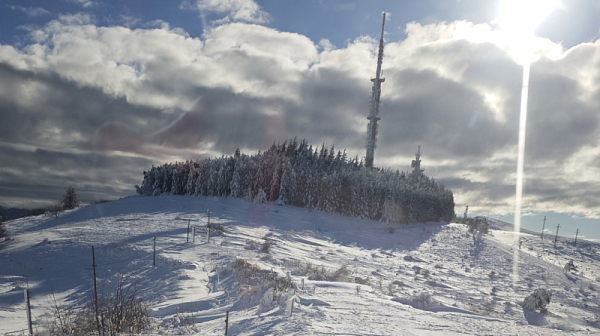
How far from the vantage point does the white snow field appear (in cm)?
1080

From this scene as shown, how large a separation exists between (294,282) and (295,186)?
54.9 meters

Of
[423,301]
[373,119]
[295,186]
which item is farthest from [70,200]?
[373,119]

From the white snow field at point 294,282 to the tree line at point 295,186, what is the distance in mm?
24903

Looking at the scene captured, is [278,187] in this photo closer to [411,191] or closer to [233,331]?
[411,191]

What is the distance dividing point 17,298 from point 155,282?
5579 millimetres

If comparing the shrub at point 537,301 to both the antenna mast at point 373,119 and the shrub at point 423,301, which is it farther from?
the antenna mast at point 373,119

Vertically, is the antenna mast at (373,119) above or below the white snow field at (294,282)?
above

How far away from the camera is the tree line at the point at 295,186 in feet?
229

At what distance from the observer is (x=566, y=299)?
2372cm

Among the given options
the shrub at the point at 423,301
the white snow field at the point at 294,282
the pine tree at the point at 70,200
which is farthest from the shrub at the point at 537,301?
the pine tree at the point at 70,200

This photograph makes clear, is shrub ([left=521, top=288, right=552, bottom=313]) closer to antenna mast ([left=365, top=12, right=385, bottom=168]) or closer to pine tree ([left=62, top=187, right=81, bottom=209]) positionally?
pine tree ([left=62, top=187, right=81, bottom=209])

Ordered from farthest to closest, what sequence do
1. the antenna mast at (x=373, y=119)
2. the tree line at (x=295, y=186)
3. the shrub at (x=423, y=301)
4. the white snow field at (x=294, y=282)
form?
the antenna mast at (x=373, y=119), the tree line at (x=295, y=186), the shrub at (x=423, y=301), the white snow field at (x=294, y=282)

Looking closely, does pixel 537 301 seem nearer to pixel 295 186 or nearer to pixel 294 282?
pixel 294 282

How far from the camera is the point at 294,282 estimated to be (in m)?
14.6
